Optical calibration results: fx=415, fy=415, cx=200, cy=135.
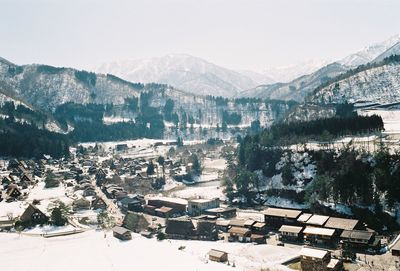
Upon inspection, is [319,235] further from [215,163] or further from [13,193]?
[215,163]

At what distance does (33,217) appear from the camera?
74.2 meters

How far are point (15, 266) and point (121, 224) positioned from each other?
85.1 ft

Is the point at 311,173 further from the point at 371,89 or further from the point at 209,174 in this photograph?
the point at 371,89

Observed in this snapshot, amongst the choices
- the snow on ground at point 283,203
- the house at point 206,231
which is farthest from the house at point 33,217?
the snow on ground at point 283,203

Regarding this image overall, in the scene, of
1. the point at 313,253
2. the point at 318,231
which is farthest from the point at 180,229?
the point at 313,253


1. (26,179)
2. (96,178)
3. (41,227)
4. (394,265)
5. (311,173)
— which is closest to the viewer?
(394,265)

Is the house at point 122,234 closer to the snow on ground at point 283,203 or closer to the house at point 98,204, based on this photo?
the house at point 98,204

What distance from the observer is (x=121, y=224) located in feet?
257

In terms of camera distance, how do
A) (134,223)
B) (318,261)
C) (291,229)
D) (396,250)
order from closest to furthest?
(318,261), (396,250), (291,229), (134,223)

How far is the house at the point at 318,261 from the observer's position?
52.2 meters

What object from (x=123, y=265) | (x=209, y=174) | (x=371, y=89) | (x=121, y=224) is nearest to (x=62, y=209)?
(x=121, y=224)

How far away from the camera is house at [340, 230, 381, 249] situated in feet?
200

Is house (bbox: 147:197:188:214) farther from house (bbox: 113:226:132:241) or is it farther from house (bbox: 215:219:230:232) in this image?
house (bbox: 113:226:132:241)

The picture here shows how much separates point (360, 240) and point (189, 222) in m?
28.6
